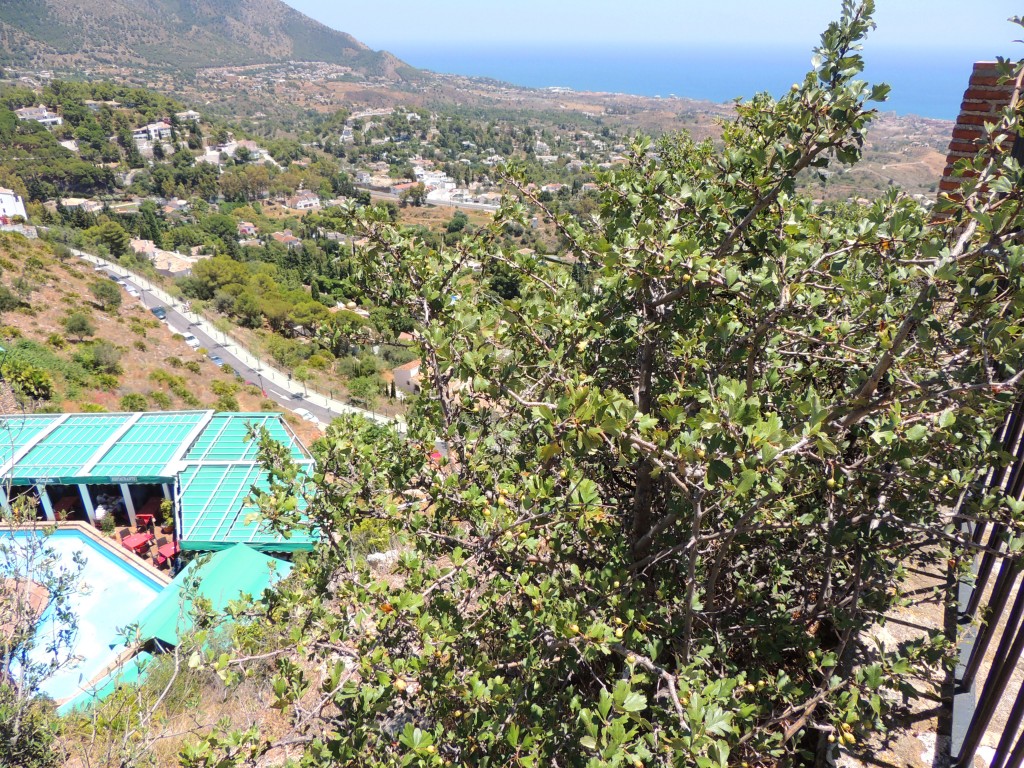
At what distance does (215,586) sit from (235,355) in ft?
98.3

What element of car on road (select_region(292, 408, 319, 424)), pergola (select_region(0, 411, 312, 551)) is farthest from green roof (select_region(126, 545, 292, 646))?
car on road (select_region(292, 408, 319, 424))

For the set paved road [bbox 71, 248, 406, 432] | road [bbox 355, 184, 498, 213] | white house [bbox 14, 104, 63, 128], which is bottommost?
paved road [bbox 71, 248, 406, 432]

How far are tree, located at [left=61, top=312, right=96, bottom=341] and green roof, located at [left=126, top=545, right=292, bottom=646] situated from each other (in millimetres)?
22474

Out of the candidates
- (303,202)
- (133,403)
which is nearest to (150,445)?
(133,403)

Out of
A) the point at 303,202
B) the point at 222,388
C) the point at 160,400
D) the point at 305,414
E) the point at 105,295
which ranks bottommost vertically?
the point at 305,414

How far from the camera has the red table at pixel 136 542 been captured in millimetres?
11642

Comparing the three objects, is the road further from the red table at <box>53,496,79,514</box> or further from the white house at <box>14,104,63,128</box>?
the red table at <box>53,496,79,514</box>

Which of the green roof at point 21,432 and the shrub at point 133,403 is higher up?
the green roof at point 21,432

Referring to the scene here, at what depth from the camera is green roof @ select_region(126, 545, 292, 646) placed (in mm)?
8086

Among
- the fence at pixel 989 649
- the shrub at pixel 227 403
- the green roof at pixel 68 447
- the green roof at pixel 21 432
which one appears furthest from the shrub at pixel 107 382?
the fence at pixel 989 649

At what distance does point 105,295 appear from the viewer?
32.3m

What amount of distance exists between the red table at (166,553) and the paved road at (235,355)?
13.5 m

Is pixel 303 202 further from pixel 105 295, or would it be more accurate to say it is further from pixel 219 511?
pixel 219 511

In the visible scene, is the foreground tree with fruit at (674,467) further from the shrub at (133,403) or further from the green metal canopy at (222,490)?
the shrub at (133,403)
